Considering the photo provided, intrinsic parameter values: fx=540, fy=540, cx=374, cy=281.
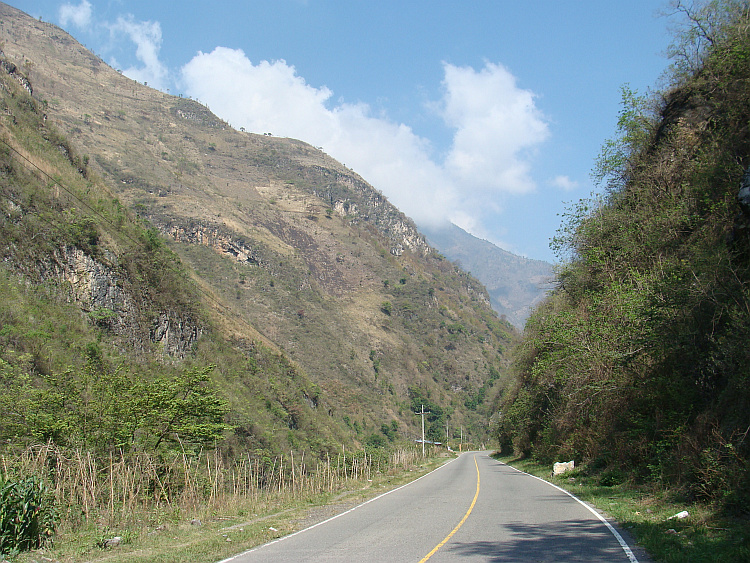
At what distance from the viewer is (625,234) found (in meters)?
23.8

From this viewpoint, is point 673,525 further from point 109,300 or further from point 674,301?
point 109,300

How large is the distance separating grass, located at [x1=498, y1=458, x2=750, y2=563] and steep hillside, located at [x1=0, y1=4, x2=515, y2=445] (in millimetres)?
25582

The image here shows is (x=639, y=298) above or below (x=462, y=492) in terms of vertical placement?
above

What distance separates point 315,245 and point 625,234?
11085 cm

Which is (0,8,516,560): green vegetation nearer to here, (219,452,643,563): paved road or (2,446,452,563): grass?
(2,446,452,563): grass

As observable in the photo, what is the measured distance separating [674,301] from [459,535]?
9655 mm

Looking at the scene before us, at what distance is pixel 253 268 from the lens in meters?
100

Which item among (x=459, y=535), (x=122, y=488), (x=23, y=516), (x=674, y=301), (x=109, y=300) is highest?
(x=109, y=300)

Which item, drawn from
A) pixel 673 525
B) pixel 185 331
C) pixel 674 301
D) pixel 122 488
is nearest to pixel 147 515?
pixel 122 488

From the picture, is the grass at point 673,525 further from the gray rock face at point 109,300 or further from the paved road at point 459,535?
the gray rock face at point 109,300

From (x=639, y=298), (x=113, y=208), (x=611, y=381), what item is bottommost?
(x=611, y=381)

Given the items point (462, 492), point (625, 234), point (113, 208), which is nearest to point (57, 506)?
point (462, 492)

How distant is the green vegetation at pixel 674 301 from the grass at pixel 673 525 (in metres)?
0.33

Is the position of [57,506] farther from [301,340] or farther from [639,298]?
[301,340]
